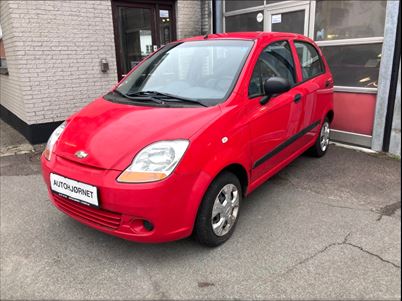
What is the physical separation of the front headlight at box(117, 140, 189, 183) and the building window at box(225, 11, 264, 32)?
517 centimetres

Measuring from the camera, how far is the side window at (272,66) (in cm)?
321

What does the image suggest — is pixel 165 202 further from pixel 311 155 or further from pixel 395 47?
pixel 395 47

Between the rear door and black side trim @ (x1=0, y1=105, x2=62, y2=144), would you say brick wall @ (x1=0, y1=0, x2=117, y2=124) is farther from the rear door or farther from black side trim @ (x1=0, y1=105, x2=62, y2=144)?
the rear door

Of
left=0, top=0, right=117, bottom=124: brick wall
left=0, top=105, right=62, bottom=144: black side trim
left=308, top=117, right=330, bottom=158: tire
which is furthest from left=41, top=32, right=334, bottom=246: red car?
left=0, top=105, right=62, bottom=144: black side trim

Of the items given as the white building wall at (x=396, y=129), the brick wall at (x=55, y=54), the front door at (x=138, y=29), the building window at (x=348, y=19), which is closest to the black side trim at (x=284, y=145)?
the white building wall at (x=396, y=129)

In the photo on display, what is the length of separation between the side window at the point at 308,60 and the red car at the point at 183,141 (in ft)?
0.92

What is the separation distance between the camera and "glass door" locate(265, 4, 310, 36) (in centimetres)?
599

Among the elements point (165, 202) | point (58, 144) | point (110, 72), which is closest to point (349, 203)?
point (165, 202)

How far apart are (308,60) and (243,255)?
270cm

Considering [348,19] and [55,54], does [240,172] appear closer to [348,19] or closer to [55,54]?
[348,19]

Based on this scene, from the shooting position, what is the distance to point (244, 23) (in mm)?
7273

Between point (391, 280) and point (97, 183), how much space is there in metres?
2.14

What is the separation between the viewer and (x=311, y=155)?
4965 millimetres

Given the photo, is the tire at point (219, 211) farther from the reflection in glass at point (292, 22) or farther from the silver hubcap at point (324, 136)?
the reflection in glass at point (292, 22)
